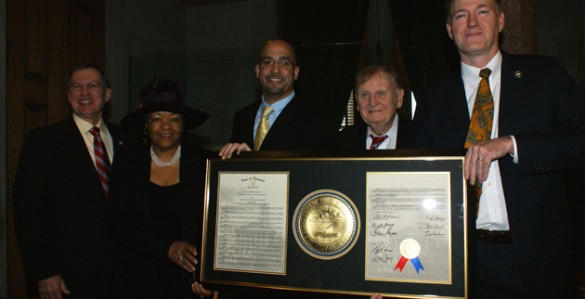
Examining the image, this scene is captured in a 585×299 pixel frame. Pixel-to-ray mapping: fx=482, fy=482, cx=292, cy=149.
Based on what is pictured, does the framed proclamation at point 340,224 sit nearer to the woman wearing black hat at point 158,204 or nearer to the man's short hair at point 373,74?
the woman wearing black hat at point 158,204

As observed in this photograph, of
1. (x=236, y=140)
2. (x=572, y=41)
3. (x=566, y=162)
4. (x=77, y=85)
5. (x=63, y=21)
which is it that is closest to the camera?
(x=566, y=162)

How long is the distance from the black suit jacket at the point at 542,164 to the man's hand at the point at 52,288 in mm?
2011

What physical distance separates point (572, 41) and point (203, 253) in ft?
15.2

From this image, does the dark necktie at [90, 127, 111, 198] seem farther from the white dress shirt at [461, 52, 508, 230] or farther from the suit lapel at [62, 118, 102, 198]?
the white dress shirt at [461, 52, 508, 230]

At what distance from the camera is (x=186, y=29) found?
6281 millimetres

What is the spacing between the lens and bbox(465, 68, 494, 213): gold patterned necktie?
1580mm

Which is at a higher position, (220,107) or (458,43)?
(220,107)

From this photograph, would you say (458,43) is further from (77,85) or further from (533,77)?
(77,85)

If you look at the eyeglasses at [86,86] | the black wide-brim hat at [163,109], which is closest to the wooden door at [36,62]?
the eyeglasses at [86,86]

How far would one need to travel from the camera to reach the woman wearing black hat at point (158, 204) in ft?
6.75

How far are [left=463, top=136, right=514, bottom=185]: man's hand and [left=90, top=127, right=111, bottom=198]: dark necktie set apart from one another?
174cm

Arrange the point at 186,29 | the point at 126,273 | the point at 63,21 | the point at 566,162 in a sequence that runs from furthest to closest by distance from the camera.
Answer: the point at 186,29, the point at 63,21, the point at 126,273, the point at 566,162

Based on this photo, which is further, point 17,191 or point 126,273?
point 17,191

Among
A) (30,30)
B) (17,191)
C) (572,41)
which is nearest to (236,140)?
(17,191)
